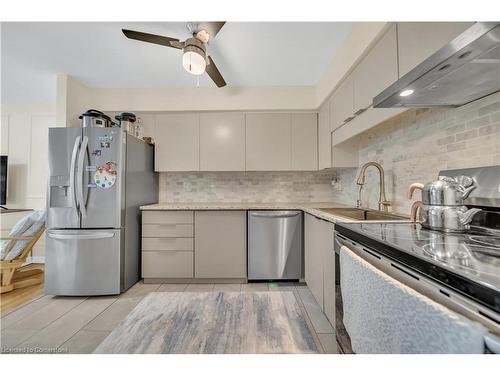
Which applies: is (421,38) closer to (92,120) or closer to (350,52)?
(350,52)

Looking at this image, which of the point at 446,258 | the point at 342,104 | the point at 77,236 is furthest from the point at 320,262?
the point at 77,236

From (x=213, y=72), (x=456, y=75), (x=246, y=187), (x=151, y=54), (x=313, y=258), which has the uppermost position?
(x=151, y=54)

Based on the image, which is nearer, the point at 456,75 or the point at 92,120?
the point at 456,75

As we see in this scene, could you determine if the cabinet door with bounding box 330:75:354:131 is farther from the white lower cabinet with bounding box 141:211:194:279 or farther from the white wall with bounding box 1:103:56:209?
the white wall with bounding box 1:103:56:209

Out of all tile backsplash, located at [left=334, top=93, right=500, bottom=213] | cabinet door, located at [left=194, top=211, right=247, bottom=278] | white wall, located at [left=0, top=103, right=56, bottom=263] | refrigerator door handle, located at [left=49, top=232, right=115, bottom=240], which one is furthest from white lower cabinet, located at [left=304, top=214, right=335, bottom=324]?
white wall, located at [left=0, top=103, right=56, bottom=263]

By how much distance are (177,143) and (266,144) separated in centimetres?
118

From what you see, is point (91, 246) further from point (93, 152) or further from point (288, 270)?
point (288, 270)

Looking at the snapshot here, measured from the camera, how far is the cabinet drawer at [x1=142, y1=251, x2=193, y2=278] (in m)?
2.60

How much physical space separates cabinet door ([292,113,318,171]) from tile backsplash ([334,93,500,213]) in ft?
2.23

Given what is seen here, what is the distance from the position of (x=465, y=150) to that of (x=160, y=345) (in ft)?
5.44

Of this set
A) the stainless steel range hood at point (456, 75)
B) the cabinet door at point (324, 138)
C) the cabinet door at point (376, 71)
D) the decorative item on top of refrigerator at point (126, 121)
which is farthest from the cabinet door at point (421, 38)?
the decorative item on top of refrigerator at point (126, 121)

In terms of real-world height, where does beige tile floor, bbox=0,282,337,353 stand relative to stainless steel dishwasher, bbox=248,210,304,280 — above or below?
below

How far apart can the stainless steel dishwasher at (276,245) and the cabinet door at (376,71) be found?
135 cm

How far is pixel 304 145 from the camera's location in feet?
9.82
